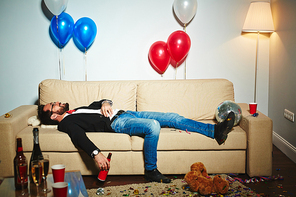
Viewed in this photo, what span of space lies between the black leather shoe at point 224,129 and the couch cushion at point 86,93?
38.4 inches

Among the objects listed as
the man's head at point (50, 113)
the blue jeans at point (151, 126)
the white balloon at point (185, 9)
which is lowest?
the blue jeans at point (151, 126)

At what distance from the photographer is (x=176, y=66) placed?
332 cm

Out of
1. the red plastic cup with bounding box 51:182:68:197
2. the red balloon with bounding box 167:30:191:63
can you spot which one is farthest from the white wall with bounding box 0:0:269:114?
the red plastic cup with bounding box 51:182:68:197

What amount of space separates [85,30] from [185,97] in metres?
1.35

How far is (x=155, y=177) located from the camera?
7.17 feet

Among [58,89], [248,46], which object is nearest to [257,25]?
[248,46]

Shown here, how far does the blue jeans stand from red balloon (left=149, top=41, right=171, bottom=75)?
2.60ft

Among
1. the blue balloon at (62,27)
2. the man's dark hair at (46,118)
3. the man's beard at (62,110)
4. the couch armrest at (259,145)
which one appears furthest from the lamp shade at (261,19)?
the man's dark hair at (46,118)

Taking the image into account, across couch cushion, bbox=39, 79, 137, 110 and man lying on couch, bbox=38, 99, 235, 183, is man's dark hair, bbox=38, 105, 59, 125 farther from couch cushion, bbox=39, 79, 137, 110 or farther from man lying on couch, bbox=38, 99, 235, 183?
couch cushion, bbox=39, 79, 137, 110

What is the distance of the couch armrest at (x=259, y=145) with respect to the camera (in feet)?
7.46

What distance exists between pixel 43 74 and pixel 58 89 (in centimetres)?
66

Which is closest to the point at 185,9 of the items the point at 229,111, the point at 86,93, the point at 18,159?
the point at 229,111

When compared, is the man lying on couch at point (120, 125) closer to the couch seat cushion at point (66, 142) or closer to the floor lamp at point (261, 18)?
the couch seat cushion at point (66, 142)

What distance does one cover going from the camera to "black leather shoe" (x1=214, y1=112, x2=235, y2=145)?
2213 millimetres
